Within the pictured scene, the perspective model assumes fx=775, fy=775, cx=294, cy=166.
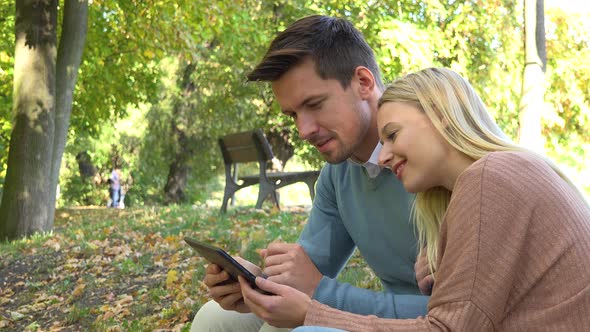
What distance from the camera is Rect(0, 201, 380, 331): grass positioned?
5.79 meters

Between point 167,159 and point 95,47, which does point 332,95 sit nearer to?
point 95,47

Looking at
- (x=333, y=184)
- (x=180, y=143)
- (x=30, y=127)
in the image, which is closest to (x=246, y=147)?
(x=30, y=127)

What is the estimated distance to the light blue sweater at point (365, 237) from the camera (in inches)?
97.3

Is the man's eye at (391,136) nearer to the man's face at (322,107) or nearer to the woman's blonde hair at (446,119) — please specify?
the woman's blonde hair at (446,119)

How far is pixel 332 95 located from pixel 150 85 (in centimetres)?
1541

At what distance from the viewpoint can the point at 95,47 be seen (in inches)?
575

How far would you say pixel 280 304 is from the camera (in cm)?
223

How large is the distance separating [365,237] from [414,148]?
2.43 feet

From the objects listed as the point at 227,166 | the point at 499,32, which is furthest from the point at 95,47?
the point at 499,32

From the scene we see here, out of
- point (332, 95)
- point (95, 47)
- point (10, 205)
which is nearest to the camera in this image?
point (332, 95)

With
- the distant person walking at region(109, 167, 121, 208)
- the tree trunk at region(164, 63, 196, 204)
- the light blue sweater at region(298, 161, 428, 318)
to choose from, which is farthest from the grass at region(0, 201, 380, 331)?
the distant person walking at region(109, 167, 121, 208)

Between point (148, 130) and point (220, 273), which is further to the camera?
point (148, 130)

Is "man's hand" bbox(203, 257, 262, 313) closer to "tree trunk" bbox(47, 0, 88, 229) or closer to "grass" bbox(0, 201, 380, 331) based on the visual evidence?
"grass" bbox(0, 201, 380, 331)

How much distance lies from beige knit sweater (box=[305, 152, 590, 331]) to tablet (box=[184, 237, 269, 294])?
0.67 metres
